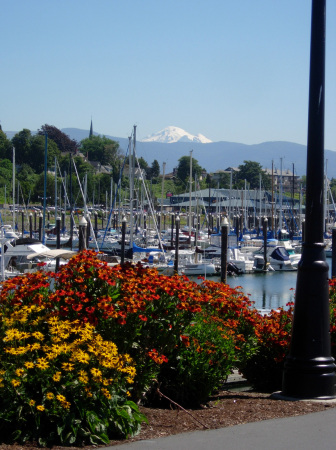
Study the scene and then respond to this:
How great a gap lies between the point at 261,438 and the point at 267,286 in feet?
153

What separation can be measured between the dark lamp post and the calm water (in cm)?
3301

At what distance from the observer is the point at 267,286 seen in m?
53.8

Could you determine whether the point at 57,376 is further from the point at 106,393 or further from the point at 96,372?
the point at 106,393

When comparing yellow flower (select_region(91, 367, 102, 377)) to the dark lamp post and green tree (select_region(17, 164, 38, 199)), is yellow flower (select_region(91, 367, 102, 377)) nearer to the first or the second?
the dark lamp post

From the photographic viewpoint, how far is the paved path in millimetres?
7301

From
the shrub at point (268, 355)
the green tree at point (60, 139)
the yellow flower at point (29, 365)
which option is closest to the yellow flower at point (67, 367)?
the yellow flower at point (29, 365)

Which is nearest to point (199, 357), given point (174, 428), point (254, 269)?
point (174, 428)

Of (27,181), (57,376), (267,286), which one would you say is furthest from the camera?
(27,181)

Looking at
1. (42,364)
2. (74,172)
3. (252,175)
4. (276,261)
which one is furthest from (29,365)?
(252,175)

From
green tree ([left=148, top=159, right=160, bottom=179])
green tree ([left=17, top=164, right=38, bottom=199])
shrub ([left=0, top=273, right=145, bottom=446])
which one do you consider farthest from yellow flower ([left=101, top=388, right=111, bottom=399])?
green tree ([left=148, top=159, right=160, bottom=179])

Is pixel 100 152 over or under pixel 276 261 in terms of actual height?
over

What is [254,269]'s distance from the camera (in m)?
62.7

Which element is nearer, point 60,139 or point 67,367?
point 67,367

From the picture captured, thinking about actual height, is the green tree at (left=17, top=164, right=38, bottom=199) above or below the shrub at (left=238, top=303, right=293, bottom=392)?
above
